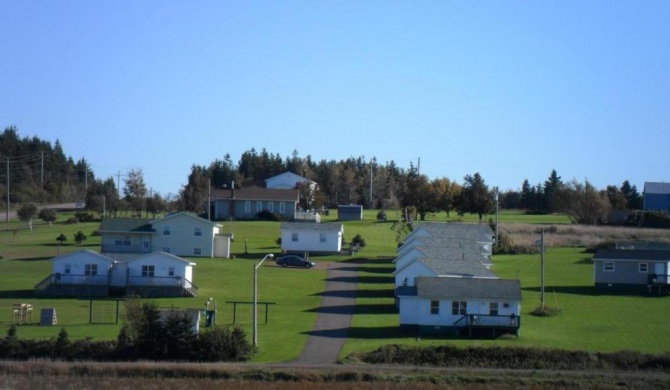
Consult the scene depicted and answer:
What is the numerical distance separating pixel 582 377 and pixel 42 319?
1196 inches

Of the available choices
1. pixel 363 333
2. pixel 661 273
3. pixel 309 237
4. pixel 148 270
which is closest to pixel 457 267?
pixel 363 333

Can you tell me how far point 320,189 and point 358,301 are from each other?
3679 inches

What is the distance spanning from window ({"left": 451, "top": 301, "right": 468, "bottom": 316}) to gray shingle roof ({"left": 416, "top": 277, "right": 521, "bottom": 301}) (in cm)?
36

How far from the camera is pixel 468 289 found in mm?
57812

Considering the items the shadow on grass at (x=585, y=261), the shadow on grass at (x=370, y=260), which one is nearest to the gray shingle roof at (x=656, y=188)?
the shadow on grass at (x=585, y=261)

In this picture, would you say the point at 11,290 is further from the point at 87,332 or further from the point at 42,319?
the point at 87,332

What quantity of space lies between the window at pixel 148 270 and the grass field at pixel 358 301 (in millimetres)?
3860

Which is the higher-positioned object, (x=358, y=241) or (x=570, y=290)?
(x=358, y=241)

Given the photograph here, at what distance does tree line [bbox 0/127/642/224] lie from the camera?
12900 cm

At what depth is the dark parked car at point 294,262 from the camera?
86.1 meters

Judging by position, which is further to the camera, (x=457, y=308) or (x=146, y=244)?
(x=146, y=244)

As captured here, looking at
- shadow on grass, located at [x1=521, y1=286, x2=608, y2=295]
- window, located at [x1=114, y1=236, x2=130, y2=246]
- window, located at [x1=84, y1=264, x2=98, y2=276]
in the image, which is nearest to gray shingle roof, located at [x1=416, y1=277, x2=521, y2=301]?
shadow on grass, located at [x1=521, y1=286, x2=608, y2=295]

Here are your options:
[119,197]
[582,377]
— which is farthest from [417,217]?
[582,377]

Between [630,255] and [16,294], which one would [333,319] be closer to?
[16,294]
